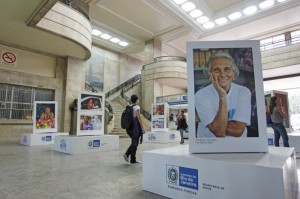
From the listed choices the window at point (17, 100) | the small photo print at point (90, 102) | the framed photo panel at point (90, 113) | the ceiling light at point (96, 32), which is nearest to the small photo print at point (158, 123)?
the framed photo panel at point (90, 113)

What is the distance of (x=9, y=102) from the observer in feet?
42.1

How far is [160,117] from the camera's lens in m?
12.5

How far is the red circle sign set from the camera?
1265 cm

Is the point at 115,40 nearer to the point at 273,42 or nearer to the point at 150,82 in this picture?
the point at 150,82

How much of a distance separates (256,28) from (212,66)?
60.6ft

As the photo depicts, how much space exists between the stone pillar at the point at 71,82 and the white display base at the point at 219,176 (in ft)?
43.0

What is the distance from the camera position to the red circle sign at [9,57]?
1265 centimetres

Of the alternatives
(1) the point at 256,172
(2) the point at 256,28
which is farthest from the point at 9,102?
(2) the point at 256,28

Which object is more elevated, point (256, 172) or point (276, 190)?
point (256, 172)

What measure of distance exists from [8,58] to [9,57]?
9 cm

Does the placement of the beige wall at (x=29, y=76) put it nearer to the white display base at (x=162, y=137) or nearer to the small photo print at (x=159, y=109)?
the white display base at (x=162, y=137)

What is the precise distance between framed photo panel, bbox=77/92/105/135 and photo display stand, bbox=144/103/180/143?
4.15 m

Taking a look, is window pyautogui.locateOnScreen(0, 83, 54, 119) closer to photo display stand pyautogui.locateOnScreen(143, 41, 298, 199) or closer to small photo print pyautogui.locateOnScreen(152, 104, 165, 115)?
small photo print pyautogui.locateOnScreen(152, 104, 165, 115)

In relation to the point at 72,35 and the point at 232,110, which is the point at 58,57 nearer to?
the point at 72,35
